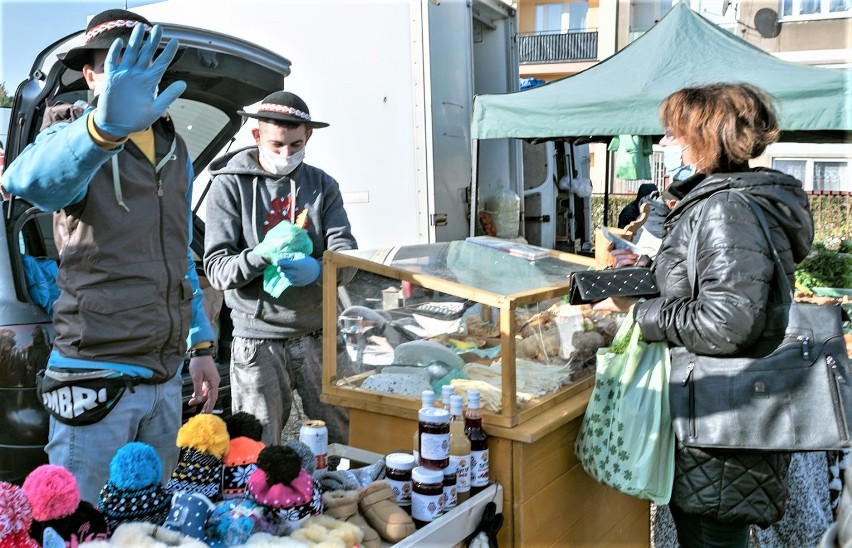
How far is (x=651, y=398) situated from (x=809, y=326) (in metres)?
0.47

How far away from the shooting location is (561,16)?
31.0m

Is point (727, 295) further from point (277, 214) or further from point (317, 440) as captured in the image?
point (277, 214)

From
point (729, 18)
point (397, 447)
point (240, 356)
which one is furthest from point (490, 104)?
point (729, 18)

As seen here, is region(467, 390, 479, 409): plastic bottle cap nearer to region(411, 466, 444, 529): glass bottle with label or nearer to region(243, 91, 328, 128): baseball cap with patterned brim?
region(411, 466, 444, 529): glass bottle with label

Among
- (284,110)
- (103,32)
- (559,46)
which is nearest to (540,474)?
(284,110)

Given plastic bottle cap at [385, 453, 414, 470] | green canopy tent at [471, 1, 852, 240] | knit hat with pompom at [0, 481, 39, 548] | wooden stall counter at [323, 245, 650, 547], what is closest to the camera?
knit hat with pompom at [0, 481, 39, 548]

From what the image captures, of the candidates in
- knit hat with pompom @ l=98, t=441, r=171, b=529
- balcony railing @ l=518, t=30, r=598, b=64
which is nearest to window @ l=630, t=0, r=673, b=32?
balcony railing @ l=518, t=30, r=598, b=64

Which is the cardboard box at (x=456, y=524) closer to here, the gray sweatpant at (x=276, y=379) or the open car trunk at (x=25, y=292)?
the gray sweatpant at (x=276, y=379)

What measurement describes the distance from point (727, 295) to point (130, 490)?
1.49 m

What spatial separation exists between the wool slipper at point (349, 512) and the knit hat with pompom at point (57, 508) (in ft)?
1.77

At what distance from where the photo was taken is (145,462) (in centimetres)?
164

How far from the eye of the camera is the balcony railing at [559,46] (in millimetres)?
29062

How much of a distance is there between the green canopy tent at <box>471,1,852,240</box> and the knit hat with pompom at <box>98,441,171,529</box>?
14.4ft

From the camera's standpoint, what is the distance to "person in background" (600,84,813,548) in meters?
2.02
